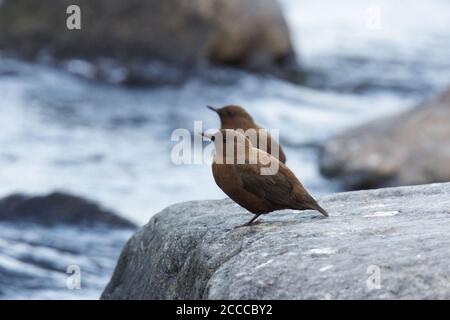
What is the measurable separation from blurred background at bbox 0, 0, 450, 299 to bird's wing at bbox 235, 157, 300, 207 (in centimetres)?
336

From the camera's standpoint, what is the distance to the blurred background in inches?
368

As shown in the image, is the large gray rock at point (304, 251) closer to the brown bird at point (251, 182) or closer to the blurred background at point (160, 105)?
the brown bird at point (251, 182)

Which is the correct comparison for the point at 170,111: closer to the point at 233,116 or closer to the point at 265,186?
the point at 233,116

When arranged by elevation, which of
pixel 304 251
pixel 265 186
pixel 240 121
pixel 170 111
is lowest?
pixel 304 251

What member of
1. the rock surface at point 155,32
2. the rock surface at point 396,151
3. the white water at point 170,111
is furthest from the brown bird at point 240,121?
the rock surface at point 155,32

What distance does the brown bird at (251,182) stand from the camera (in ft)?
15.6

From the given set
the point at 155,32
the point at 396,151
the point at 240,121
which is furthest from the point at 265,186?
the point at 155,32

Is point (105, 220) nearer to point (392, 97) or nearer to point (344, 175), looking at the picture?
point (344, 175)

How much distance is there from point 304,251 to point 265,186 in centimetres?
68

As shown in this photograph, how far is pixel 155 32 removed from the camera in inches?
583

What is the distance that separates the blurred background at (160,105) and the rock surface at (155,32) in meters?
0.02

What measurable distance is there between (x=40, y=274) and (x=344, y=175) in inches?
147

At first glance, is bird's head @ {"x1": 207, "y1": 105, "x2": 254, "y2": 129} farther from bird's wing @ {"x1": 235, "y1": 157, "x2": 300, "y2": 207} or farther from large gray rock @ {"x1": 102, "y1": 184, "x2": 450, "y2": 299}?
bird's wing @ {"x1": 235, "y1": 157, "x2": 300, "y2": 207}
